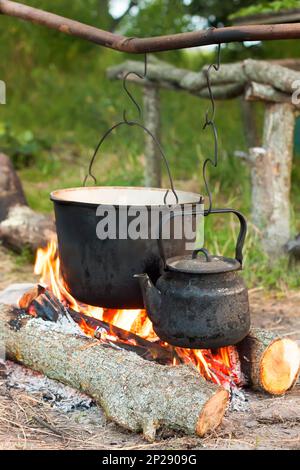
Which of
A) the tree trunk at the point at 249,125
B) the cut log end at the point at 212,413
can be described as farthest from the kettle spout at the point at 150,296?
the tree trunk at the point at 249,125

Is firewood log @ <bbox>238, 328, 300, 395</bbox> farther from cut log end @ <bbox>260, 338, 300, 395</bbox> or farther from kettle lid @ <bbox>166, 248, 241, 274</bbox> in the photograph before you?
kettle lid @ <bbox>166, 248, 241, 274</bbox>

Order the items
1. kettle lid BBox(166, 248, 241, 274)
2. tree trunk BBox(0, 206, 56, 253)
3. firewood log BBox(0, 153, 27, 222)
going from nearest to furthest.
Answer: kettle lid BBox(166, 248, 241, 274) → tree trunk BBox(0, 206, 56, 253) → firewood log BBox(0, 153, 27, 222)

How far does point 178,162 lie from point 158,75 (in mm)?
1273

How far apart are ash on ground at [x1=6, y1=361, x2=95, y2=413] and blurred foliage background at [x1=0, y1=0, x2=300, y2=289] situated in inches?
123

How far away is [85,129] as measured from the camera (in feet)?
30.6

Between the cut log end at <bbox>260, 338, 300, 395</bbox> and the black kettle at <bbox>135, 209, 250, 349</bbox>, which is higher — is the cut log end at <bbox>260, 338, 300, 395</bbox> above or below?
below

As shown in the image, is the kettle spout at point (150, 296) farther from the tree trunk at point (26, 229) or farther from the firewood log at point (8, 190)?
the firewood log at point (8, 190)

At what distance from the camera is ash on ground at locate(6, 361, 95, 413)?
2.95m

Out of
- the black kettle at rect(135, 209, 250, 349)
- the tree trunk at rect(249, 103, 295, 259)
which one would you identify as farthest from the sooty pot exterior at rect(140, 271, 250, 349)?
the tree trunk at rect(249, 103, 295, 259)

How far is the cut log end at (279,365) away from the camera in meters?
3.06

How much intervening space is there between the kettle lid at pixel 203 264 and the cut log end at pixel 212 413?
0.47 m

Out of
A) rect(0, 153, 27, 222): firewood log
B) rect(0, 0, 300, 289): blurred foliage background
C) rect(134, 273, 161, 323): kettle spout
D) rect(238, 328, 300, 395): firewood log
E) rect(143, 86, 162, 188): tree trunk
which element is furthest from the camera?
rect(0, 0, 300, 289): blurred foliage background

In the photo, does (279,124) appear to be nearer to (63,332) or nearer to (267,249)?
(267,249)

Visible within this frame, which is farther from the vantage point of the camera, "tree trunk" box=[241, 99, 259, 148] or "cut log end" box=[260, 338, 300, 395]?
"tree trunk" box=[241, 99, 259, 148]
